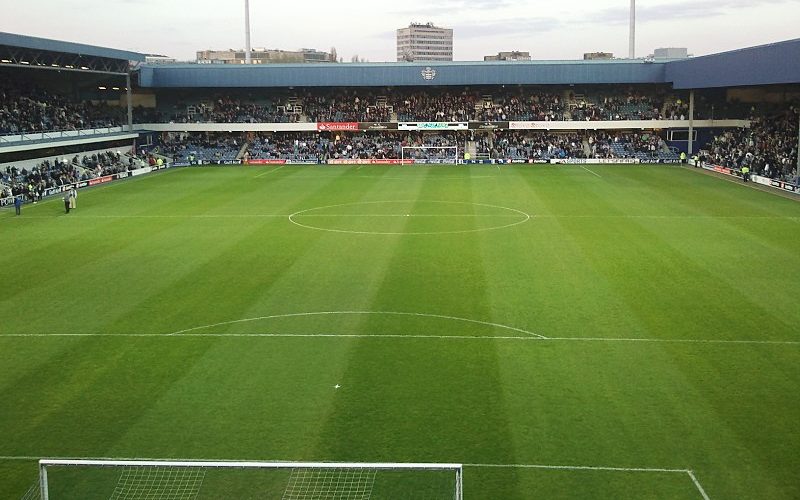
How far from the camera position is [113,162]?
61.3m

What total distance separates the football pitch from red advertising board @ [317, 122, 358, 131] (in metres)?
39.1

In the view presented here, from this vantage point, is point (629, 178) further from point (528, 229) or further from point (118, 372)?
point (118, 372)

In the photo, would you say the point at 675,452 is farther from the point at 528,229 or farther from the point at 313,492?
the point at 528,229

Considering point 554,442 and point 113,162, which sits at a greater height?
point 113,162

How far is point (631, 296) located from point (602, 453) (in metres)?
10.2

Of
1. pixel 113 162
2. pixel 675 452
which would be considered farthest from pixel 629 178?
pixel 675 452

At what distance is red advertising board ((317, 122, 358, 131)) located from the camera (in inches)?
2936

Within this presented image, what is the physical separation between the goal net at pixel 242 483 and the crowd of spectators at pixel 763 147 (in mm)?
42001

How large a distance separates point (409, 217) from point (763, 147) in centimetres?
3293

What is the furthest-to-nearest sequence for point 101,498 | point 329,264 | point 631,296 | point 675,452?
1. point 329,264
2. point 631,296
3. point 675,452
4. point 101,498

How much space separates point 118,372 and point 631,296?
13.5m

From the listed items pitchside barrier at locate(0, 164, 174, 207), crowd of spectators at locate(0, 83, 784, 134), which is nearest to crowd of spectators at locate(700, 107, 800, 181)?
crowd of spectators at locate(0, 83, 784, 134)

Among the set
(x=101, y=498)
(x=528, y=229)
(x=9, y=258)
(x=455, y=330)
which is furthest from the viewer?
(x=528, y=229)

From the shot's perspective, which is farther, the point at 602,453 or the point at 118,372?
the point at 118,372
